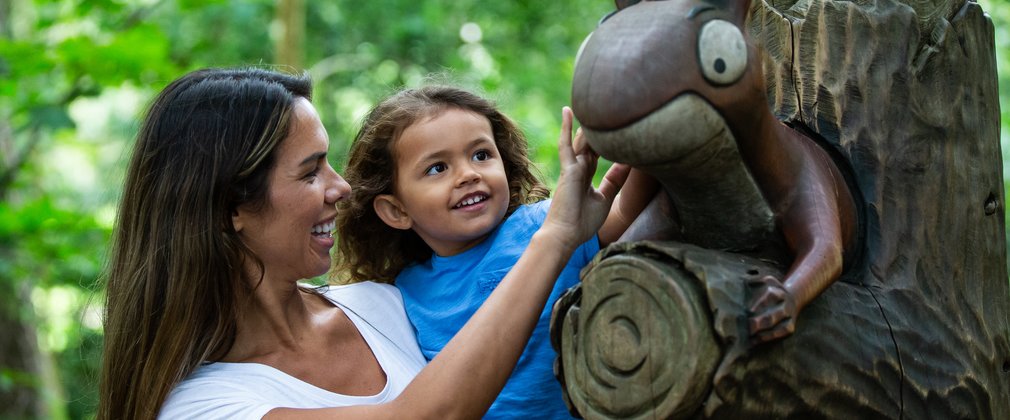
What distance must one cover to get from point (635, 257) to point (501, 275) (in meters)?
0.67

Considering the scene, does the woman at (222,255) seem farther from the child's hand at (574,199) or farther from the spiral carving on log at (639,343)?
the spiral carving on log at (639,343)

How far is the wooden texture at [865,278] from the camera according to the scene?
3.41 ft

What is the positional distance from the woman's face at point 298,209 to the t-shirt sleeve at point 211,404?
0.27 metres

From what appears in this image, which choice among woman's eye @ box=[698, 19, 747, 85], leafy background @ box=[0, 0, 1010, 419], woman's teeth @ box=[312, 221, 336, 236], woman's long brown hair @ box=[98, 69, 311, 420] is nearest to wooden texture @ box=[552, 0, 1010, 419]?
woman's eye @ box=[698, 19, 747, 85]

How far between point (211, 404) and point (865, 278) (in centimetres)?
110

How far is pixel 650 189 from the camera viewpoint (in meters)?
1.40

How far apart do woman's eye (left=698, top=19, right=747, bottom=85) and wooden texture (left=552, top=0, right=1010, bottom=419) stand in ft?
0.68

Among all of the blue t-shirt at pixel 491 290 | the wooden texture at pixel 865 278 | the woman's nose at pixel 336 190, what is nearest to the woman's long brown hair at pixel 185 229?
the woman's nose at pixel 336 190

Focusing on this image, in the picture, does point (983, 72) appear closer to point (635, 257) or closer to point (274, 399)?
point (635, 257)

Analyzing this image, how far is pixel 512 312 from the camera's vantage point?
142 cm

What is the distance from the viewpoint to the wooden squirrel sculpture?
100 cm

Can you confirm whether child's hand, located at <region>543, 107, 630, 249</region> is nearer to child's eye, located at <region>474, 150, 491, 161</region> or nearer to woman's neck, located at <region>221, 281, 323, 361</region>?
child's eye, located at <region>474, 150, 491, 161</region>

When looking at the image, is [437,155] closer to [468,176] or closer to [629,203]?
[468,176]

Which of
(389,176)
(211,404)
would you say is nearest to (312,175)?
(389,176)
